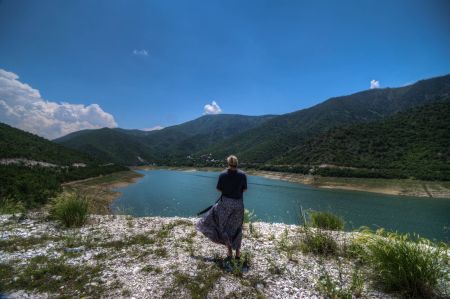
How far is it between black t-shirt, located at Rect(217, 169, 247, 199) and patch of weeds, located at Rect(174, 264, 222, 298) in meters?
1.68

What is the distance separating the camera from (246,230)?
8.52 metres

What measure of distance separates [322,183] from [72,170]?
6160 centimetres

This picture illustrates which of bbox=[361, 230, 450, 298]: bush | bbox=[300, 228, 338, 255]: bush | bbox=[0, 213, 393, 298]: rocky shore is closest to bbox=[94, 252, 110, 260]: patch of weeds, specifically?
bbox=[0, 213, 393, 298]: rocky shore

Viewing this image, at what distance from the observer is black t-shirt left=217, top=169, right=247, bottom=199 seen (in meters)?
5.55

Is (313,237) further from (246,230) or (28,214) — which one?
(28,214)

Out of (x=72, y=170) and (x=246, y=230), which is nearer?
(x=246, y=230)

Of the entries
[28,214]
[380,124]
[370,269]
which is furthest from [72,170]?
[380,124]

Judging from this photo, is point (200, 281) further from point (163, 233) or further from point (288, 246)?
point (163, 233)

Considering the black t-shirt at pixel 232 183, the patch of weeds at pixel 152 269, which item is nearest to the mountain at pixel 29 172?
the patch of weeds at pixel 152 269

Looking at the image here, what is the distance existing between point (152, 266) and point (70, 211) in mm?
5343

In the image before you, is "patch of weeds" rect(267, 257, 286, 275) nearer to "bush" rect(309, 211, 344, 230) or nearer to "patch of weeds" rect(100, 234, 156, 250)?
"patch of weeds" rect(100, 234, 156, 250)

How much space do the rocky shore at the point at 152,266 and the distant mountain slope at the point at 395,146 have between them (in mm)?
61068

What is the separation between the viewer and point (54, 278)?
15.6ft

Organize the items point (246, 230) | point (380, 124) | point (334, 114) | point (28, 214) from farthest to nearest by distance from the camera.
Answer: point (334, 114) → point (380, 124) → point (28, 214) → point (246, 230)
